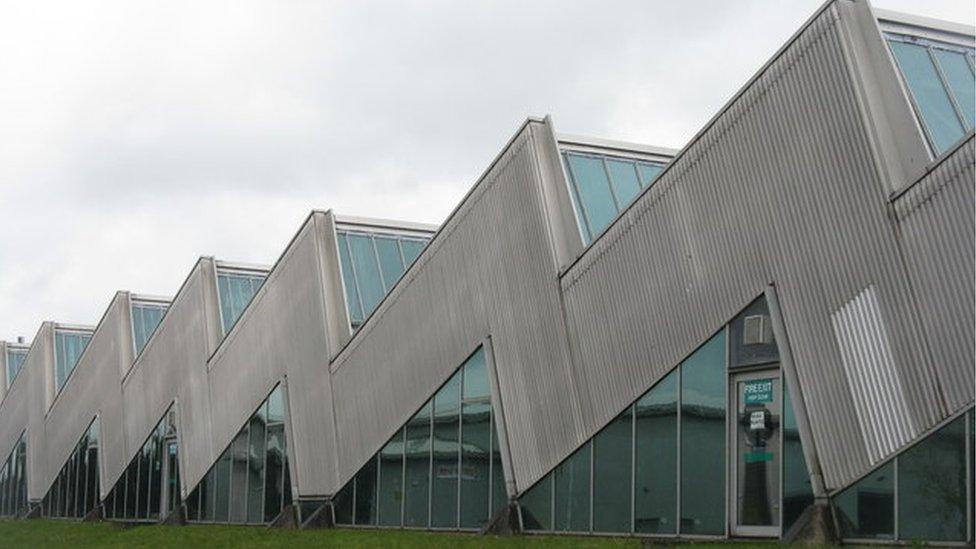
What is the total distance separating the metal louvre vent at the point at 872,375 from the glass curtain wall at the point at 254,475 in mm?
18493

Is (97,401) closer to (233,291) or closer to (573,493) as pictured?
(233,291)

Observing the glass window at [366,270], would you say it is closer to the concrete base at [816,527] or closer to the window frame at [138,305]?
the window frame at [138,305]

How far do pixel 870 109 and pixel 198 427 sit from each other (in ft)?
85.0

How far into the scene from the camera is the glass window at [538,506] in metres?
21.8

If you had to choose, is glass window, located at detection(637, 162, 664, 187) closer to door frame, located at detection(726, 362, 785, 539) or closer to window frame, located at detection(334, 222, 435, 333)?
door frame, located at detection(726, 362, 785, 539)

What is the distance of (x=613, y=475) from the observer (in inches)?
797

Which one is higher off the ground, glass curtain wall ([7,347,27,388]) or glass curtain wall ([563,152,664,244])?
glass curtain wall ([7,347,27,388])

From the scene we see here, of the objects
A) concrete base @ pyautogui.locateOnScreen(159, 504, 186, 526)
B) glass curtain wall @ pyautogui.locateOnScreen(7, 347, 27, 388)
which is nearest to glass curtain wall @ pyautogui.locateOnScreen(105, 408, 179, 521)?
concrete base @ pyautogui.locateOnScreen(159, 504, 186, 526)

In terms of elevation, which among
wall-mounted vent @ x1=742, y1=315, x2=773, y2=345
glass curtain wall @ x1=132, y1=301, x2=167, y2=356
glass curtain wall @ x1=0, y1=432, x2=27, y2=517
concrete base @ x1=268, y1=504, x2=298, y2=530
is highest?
glass curtain wall @ x1=132, y1=301, x2=167, y2=356

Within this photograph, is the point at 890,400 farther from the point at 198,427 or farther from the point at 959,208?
the point at 198,427

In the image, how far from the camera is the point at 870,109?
16.1m

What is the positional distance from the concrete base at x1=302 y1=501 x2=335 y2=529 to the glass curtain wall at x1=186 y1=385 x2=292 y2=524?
1836mm

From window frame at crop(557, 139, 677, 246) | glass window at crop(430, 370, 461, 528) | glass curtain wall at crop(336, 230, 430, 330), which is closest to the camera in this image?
window frame at crop(557, 139, 677, 246)

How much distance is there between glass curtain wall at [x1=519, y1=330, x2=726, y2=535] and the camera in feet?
60.0
